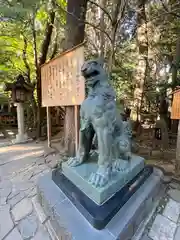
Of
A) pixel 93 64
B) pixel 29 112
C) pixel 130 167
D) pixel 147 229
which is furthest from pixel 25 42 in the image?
pixel 147 229

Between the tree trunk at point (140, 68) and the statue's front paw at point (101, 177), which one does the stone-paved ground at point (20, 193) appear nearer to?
the statue's front paw at point (101, 177)

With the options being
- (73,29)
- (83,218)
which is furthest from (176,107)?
(73,29)

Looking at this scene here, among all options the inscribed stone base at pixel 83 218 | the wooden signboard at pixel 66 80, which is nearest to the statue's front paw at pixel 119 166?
the inscribed stone base at pixel 83 218

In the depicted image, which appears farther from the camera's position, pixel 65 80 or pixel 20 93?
pixel 20 93

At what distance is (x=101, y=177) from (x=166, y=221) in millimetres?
922

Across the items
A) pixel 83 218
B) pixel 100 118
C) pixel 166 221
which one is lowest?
pixel 166 221

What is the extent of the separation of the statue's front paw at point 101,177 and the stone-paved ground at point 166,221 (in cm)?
63

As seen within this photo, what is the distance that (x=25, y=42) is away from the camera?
19.3 ft

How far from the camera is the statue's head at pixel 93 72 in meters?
1.71

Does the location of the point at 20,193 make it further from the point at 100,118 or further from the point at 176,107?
the point at 176,107

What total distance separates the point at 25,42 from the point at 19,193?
5.22 metres

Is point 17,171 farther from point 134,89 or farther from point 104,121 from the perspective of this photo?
point 134,89

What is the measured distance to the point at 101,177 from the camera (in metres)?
1.64

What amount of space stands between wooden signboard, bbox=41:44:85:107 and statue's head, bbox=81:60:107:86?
3.64 ft
